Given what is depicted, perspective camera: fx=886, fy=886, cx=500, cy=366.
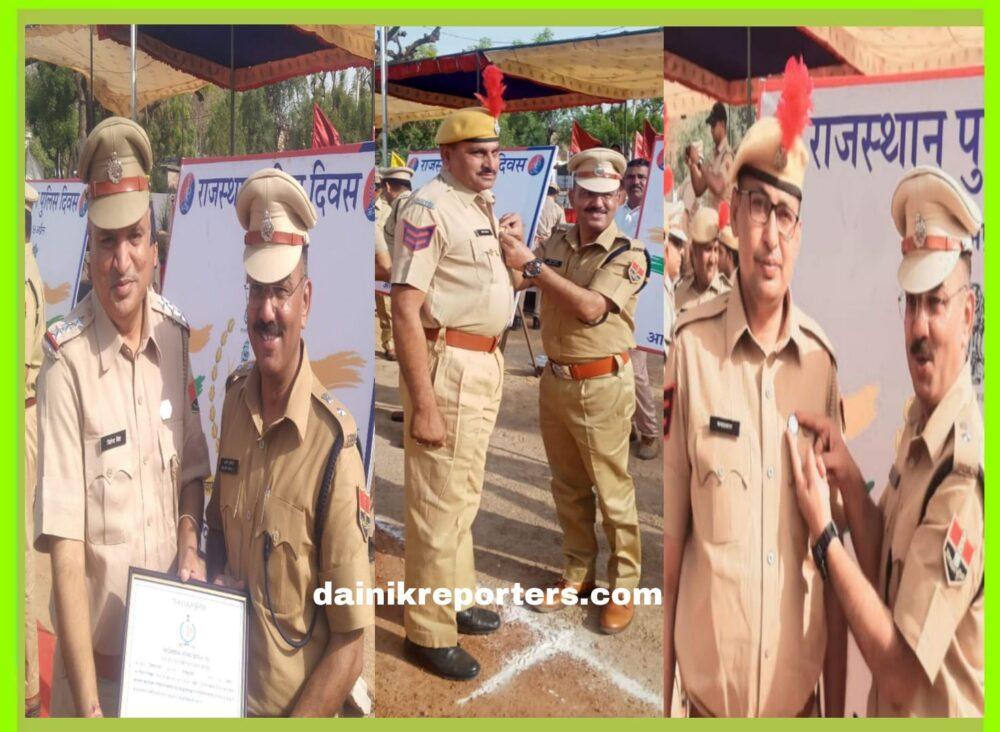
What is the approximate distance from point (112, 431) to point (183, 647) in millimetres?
704

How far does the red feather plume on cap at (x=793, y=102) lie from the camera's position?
7.85 feet

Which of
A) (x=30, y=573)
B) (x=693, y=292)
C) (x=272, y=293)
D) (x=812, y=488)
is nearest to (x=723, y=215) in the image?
(x=693, y=292)

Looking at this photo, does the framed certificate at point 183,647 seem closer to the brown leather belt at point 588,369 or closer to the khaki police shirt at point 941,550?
the brown leather belt at point 588,369

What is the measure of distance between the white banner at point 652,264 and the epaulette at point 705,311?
288 cm

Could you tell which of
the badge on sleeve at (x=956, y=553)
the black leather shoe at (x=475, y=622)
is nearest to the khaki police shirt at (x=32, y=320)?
the black leather shoe at (x=475, y=622)

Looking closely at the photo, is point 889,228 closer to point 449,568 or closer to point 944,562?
Result: point 944,562

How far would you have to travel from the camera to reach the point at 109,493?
2697 mm

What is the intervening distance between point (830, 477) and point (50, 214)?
2.68 meters

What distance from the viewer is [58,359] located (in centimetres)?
269

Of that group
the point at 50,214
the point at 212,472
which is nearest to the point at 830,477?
the point at 212,472

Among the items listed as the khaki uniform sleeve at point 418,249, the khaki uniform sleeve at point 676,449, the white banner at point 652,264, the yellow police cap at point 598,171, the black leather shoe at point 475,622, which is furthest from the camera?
the white banner at point 652,264

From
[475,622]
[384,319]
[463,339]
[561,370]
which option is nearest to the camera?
[463,339]

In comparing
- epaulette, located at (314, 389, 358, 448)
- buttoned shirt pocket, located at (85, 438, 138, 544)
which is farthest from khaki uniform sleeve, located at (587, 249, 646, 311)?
buttoned shirt pocket, located at (85, 438, 138, 544)

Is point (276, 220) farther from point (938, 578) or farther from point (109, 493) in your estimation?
point (938, 578)
